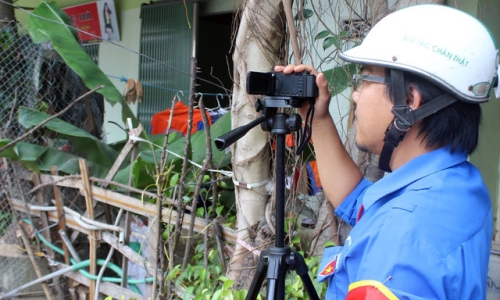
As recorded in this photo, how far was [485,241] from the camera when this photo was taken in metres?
1.16

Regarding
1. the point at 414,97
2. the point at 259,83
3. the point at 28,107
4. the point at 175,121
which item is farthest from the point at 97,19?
the point at 414,97

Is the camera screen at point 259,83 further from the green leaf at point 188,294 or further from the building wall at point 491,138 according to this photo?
the building wall at point 491,138

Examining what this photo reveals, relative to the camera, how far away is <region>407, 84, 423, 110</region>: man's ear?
1.21 m

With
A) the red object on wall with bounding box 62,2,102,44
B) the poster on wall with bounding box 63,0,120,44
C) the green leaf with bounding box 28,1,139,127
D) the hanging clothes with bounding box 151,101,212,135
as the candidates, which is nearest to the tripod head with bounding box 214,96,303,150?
the green leaf with bounding box 28,1,139,127

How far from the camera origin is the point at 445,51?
118 centimetres

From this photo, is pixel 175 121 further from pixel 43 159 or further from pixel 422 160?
pixel 422 160

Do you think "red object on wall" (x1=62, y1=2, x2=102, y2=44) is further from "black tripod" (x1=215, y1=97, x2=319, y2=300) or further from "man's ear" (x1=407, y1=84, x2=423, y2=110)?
"man's ear" (x1=407, y1=84, x2=423, y2=110)

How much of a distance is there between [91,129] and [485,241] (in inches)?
133

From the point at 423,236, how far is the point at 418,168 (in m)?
0.22

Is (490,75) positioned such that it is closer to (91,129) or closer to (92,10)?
(91,129)

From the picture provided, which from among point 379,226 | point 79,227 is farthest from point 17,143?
point 379,226

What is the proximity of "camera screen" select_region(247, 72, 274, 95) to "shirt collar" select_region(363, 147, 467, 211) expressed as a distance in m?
0.47

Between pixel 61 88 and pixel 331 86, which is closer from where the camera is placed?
pixel 331 86

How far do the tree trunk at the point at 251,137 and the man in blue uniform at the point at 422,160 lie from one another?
110cm
